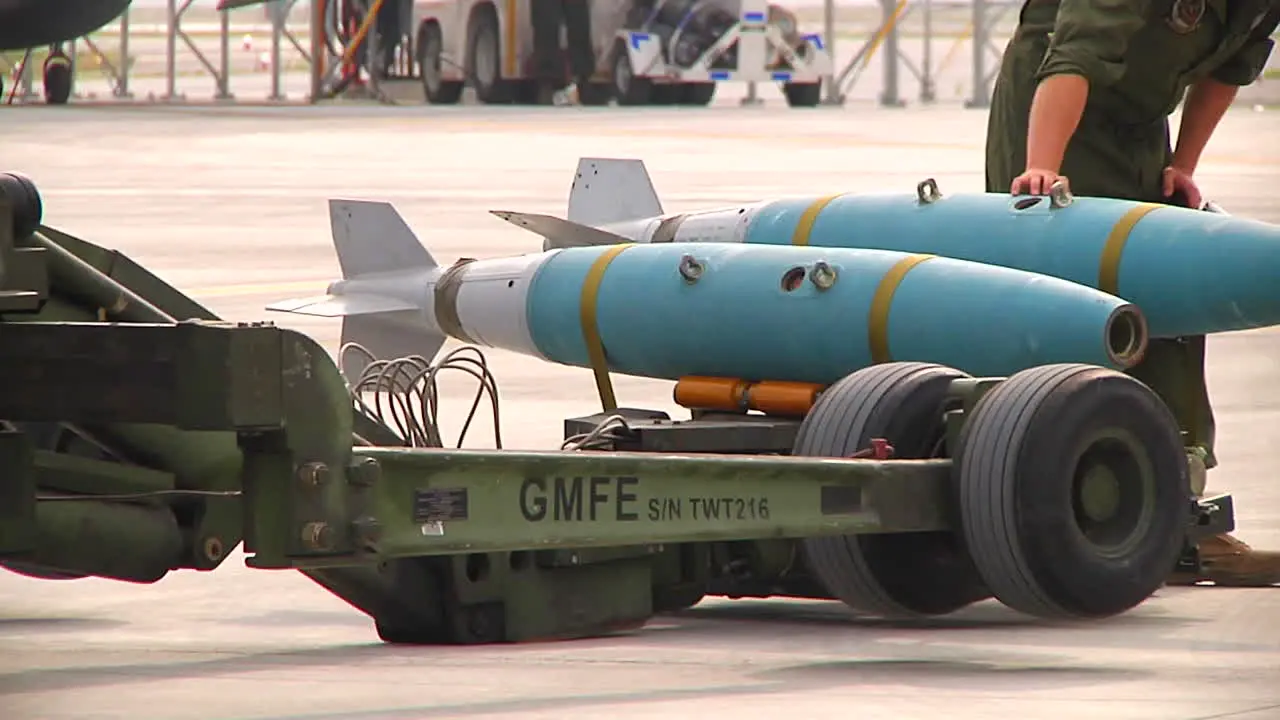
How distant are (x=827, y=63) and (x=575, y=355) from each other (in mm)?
33849

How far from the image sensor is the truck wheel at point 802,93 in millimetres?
42094

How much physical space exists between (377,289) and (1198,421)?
10.2 ft

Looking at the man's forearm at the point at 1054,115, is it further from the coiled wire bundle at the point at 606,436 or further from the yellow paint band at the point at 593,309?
the coiled wire bundle at the point at 606,436

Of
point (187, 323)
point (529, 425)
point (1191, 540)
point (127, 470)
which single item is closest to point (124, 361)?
point (187, 323)

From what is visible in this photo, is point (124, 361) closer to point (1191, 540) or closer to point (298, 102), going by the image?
point (1191, 540)

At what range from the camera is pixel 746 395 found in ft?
23.4

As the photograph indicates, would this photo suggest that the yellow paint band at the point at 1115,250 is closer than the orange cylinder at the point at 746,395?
No

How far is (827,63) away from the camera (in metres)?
41.5

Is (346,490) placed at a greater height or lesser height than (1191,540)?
greater

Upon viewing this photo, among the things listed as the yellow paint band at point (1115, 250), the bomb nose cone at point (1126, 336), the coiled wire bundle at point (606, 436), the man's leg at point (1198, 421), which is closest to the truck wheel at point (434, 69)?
the man's leg at point (1198, 421)

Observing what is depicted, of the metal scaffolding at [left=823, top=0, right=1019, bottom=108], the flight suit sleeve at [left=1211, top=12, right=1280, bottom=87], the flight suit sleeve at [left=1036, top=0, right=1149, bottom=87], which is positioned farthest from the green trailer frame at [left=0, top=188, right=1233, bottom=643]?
the metal scaffolding at [left=823, top=0, right=1019, bottom=108]

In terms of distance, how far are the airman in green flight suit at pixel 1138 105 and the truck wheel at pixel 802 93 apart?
33828 mm

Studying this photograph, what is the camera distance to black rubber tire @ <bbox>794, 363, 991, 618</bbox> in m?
5.88

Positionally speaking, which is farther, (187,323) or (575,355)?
(575,355)
